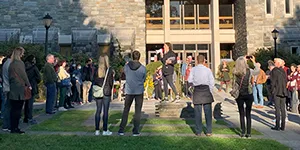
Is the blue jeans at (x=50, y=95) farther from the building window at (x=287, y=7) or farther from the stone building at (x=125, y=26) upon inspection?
the building window at (x=287, y=7)

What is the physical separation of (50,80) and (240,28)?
64.5 feet

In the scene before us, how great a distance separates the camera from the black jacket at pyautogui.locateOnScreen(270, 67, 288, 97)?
709cm

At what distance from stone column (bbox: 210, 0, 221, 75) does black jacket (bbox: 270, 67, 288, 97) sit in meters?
17.1

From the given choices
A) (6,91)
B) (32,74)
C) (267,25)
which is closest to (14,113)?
(6,91)

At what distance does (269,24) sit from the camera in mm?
23938

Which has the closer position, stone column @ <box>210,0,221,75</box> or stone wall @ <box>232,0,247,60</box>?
stone wall @ <box>232,0,247,60</box>

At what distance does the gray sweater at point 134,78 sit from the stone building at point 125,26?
1610cm

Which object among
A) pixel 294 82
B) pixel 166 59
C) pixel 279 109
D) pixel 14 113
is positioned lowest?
pixel 279 109

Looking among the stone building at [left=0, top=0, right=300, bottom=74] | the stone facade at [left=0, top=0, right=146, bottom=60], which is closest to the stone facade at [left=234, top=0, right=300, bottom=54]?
the stone building at [left=0, top=0, right=300, bottom=74]

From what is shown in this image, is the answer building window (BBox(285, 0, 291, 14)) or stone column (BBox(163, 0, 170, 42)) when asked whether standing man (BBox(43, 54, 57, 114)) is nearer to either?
stone column (BBox(163, 0, 170, 42))

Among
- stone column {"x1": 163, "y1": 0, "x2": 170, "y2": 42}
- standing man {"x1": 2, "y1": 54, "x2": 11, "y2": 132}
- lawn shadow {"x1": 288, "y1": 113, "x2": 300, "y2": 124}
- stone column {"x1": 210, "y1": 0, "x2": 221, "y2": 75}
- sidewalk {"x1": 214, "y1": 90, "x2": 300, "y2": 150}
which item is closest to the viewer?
sidewalk {"x1": 214, "y1": 90, "x2": 300, "y2": 150}

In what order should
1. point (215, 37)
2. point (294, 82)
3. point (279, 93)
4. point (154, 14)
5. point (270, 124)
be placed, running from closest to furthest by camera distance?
1. point (279, 93)
2. point (270, 124)
3. point (294, 82)
4. point (215, 37)
5. point (154, 14)

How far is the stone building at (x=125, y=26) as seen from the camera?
22.7 m

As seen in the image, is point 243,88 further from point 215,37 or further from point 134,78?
point 215,37
